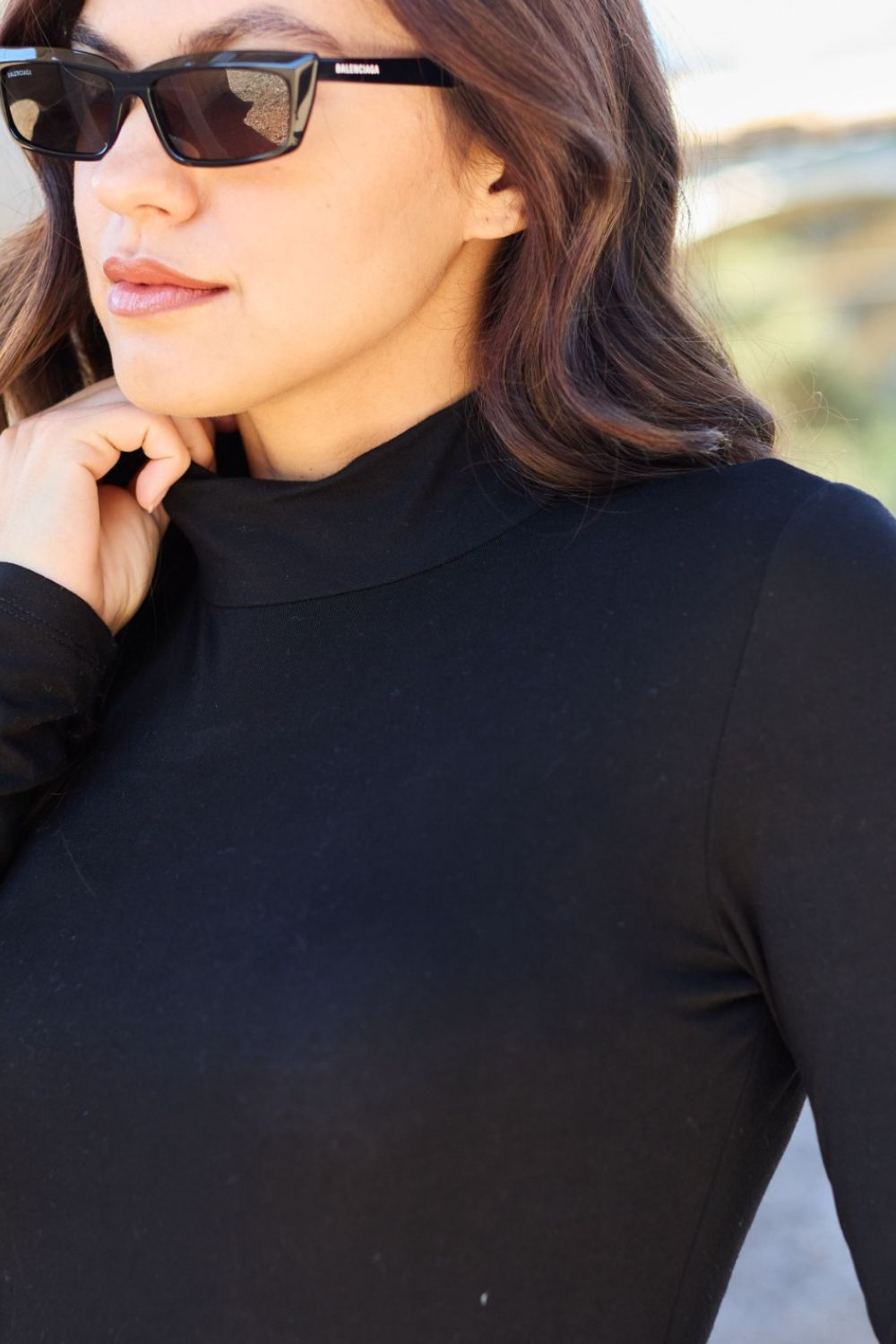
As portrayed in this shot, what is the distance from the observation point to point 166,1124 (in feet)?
4.33

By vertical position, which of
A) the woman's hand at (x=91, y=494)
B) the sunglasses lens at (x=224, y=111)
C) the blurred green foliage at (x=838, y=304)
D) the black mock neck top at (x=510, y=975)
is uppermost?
the sunglasses lens at (x=224, y=111)

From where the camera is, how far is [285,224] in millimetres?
1479

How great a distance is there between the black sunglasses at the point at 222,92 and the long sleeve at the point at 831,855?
0.64m

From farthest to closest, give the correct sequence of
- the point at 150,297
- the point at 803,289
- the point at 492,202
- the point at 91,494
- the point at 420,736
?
the point at 803,289 → the point at 91,494 → the point at 492,202 → the point at 150,297 → the point at 420,736

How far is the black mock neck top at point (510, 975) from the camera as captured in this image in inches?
49.3

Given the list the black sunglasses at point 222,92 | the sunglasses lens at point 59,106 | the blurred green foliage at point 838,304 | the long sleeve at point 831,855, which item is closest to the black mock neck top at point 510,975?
the long sleeve at point 831,855

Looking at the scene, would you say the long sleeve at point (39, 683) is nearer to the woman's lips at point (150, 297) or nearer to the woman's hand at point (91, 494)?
the woman's hand at point (91, 494)

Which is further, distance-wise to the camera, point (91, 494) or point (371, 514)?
point (91, 494)

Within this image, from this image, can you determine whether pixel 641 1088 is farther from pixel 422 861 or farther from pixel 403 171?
pixel 403 171

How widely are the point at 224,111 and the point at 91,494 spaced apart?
0.51 metres

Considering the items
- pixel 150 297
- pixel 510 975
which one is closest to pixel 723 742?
pixel 510 975

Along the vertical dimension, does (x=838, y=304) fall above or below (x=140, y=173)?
below

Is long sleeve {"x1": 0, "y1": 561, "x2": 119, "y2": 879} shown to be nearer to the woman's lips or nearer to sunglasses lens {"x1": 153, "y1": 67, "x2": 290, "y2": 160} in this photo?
the woman's lips

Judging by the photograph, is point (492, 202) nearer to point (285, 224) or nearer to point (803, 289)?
point (285, 224)
